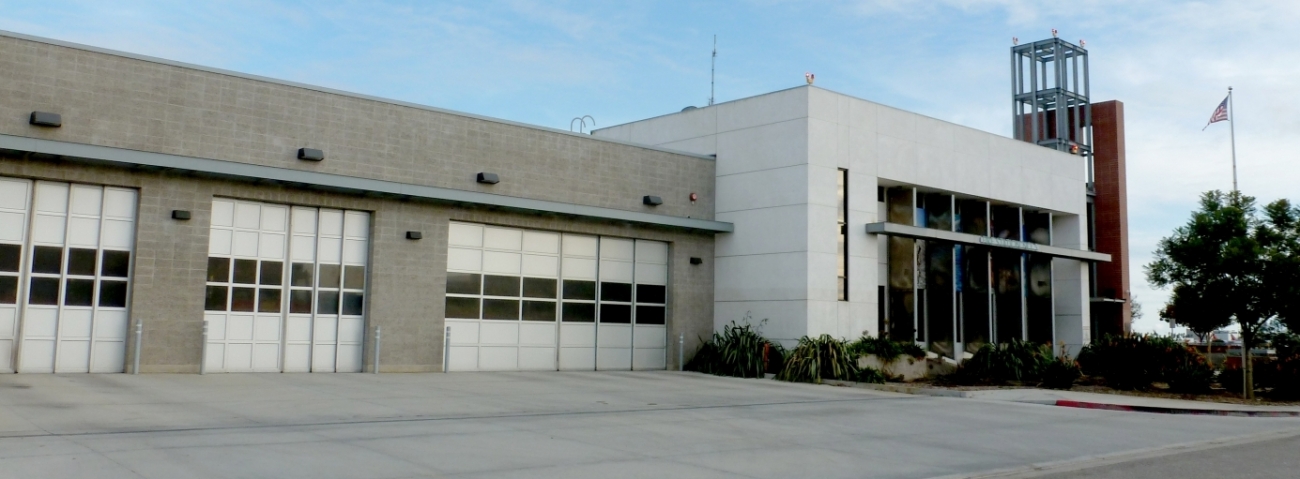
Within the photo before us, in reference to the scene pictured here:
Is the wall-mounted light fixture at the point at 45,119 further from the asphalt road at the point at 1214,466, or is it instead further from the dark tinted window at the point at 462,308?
the asphalt road at the point at 1214,466

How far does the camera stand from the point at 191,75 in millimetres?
19156

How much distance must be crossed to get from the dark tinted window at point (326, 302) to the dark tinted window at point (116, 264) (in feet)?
11.8

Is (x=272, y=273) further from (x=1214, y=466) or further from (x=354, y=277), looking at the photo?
(x=1214, y=466)

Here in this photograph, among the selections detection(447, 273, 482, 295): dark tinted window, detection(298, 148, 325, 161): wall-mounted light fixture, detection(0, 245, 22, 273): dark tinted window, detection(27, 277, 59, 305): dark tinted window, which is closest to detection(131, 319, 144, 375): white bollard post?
detection(27, 277, 59, 305): dark tinted window

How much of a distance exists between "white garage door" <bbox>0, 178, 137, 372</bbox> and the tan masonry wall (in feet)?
1.06

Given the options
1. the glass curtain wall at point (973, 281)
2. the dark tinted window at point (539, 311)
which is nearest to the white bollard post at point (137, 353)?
the dark tinted window at point (539, 311)

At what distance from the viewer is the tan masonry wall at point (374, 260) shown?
18484 mm

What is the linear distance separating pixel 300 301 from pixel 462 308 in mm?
3670

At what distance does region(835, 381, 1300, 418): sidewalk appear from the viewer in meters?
20.0

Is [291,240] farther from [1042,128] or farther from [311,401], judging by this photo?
[1042,128]

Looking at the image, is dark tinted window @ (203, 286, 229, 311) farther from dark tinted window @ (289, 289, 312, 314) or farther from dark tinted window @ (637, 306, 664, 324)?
dark tinted window @ (637, 306, 664, 324)

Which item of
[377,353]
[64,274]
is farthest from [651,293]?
[64,274]

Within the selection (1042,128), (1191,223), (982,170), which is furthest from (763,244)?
(1042,128)

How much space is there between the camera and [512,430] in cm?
1284
